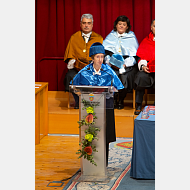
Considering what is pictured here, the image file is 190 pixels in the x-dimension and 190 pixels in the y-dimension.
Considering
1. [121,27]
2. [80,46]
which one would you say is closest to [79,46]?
[80,46]

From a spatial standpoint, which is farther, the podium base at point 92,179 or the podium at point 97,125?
the podium base at point 92,179

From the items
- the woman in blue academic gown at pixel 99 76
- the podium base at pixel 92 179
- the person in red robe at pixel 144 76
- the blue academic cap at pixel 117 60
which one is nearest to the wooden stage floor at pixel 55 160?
the podium base at pixel 92 179

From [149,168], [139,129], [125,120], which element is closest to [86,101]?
[139,129]

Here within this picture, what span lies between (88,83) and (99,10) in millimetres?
2845

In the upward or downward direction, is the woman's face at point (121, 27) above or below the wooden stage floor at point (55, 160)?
above

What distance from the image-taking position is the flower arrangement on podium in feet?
10.5

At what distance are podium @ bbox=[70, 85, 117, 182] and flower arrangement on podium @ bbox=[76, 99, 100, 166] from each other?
28 millimetres

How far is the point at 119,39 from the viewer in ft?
17.9

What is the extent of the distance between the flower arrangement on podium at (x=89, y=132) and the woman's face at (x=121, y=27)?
96.3 inches

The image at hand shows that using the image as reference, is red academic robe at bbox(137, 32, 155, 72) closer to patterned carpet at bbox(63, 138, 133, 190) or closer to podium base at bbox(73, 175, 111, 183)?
patterned carpet at bbox(63, 138, 133, 190)

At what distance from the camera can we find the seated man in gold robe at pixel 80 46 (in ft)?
17.6

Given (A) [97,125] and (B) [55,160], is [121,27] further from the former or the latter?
(A) [97,125]

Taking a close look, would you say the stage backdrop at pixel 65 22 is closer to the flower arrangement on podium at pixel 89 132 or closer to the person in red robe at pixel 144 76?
the person in red robe at pixel 144 76

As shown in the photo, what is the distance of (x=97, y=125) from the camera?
10.7 feet
